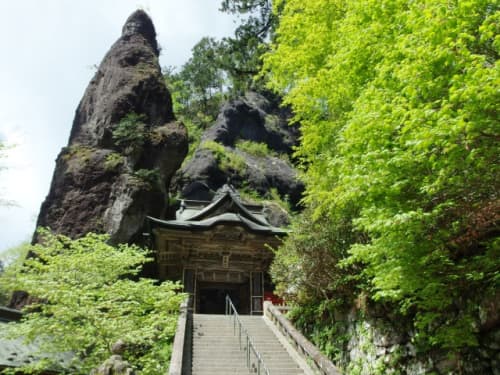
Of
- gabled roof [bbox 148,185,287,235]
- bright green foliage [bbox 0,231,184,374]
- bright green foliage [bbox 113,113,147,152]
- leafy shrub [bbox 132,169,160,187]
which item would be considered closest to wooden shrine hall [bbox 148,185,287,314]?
gabled roof [bbox 148,185,287,235]

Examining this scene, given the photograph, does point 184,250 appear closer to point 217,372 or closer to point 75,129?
point 217,372

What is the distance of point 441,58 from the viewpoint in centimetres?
480

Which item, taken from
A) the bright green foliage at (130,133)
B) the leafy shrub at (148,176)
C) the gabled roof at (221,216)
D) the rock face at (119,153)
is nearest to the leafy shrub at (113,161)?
the rock face at (119,153)

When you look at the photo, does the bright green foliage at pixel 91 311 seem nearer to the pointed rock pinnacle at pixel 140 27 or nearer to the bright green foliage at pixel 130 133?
the bright green foliage at pixel 130 133

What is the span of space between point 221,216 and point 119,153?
8.82 m

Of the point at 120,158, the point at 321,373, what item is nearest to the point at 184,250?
the point at 120,158

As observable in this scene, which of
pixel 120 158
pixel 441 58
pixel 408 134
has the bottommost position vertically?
pixel 408 134

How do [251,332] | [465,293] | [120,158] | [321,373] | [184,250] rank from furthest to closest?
[120,158]
[184,250]
[251,332]
[321,373]
[465,293]

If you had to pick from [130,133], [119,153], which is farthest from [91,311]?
[130,133]

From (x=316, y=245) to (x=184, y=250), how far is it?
8.69m

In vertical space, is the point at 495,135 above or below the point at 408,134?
below

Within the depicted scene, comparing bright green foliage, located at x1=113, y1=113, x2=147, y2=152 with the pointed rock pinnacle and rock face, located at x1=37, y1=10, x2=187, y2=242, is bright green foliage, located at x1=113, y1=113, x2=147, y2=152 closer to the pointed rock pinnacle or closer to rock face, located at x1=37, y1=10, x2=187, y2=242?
rock face, located at x1=37, y1=10, x2=187, y2=242

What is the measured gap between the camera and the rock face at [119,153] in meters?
19.6

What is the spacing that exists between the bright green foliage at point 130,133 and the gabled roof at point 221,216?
4682 millimetres
